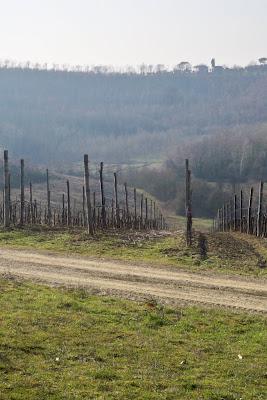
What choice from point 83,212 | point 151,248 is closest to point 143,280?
point 151,248

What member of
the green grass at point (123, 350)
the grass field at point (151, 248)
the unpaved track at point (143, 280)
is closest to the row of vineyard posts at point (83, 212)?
the grass field at point (151, 248)

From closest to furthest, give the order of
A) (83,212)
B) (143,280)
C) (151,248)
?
(143,280), (151,248), (83,212)

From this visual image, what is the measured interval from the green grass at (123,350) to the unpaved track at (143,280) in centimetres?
132

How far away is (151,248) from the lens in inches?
1010

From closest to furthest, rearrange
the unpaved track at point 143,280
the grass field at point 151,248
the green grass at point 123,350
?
1. the green grass at point 123,350
2. the unpaved track at point 143,280
3. the grass field at point 151,248

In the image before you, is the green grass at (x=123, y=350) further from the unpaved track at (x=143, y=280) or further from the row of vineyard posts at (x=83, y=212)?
the row of vineyard posts at (x=83, y=212)

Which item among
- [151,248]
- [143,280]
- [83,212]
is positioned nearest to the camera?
[143,280]

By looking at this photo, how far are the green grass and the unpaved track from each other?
1.32 meters

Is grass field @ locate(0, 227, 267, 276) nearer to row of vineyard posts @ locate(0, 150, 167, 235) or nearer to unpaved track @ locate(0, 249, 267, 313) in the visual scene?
unpaved track @ locate(0, 249, 267, 313)

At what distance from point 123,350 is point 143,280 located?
7.06 m

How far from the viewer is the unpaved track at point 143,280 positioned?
16.5 metres

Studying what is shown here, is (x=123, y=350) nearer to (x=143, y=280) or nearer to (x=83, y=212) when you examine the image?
(x=143, y=280)

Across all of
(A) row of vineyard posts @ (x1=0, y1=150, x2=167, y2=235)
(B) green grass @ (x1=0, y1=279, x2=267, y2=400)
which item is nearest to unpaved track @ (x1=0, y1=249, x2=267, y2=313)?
(B) green grass @ (x1=0, y1=279, x2=267, y2=400)

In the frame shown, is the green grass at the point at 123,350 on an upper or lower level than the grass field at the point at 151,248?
upper
